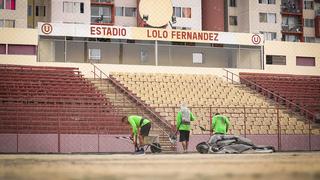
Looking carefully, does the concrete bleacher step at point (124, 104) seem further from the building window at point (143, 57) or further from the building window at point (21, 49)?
the building window at point (21, 49)

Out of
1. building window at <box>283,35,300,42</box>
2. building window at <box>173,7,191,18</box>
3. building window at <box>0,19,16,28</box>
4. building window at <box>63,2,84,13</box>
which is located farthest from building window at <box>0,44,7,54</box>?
building window at <box>283,35,300,42</box>

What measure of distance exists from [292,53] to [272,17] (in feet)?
71.5

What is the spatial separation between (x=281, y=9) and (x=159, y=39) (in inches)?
1194

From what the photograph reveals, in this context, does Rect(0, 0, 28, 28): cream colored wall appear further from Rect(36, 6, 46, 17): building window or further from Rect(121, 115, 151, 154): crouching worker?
Rect(121, 115, 151, 154): crouching worker

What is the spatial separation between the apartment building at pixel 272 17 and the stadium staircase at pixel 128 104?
28.0 m

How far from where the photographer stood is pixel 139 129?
72.1 ft

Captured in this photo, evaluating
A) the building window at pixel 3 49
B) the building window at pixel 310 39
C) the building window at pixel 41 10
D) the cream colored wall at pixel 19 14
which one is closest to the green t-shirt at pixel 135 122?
the building window at pixel 3 49

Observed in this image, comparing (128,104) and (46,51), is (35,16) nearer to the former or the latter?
(46,51)

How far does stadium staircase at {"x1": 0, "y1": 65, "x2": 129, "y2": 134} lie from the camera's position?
2636cm

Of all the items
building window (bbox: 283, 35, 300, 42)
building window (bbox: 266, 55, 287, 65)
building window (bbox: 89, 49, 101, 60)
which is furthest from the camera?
building window (bbox: 283, 35, 300, 42)

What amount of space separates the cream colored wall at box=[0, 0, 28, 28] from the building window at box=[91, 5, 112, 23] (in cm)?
677

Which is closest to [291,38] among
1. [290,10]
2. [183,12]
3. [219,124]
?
[290,10]

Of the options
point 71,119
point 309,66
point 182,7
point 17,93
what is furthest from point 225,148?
point 182,7

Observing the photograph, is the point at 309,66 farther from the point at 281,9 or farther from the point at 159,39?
the point at 281,9
